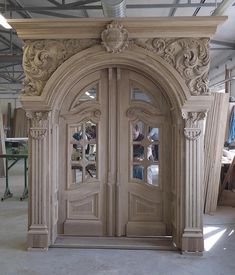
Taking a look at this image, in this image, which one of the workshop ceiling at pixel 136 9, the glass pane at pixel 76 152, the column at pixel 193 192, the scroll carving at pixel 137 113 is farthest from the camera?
the workshop ceiling at pixel 136 9

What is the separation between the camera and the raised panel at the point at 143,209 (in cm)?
472

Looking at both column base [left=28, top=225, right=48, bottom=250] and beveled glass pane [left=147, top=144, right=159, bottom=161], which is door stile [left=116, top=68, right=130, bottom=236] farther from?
column base [left=28, top=225, right=48, bottom=250]

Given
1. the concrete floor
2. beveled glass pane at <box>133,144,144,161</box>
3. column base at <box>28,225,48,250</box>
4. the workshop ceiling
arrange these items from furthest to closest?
1. the workshop ceiling
2. beveled glass pane at <box>133,144,144,161</box>
3. column base at <box>28,225,48,250</box>
4. the concrete floor

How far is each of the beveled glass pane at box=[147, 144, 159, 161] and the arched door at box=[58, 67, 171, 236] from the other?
0.01 m

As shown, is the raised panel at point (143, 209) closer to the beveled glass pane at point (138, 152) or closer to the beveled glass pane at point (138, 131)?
the beveled glass pane at point (138, 152)

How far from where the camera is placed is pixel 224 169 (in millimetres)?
7461

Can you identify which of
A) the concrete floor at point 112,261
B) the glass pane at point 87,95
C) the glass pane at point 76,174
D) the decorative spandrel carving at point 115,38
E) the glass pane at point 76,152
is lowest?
the concrete floor at point 112,261

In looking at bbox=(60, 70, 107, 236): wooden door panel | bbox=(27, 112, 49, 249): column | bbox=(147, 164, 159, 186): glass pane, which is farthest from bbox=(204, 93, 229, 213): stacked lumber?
bbox=(27, 112, 49, 249): column

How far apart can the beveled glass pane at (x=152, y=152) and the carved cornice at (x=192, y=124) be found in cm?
61

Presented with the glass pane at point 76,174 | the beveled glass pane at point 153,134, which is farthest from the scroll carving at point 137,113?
the glass pane at point 76,174

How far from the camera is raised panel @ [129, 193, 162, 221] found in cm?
472

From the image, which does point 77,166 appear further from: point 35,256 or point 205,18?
point 205,18

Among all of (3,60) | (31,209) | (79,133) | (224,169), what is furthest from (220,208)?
(3,60)

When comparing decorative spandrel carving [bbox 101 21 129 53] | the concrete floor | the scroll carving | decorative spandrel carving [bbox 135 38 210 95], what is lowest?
the concrete floor
